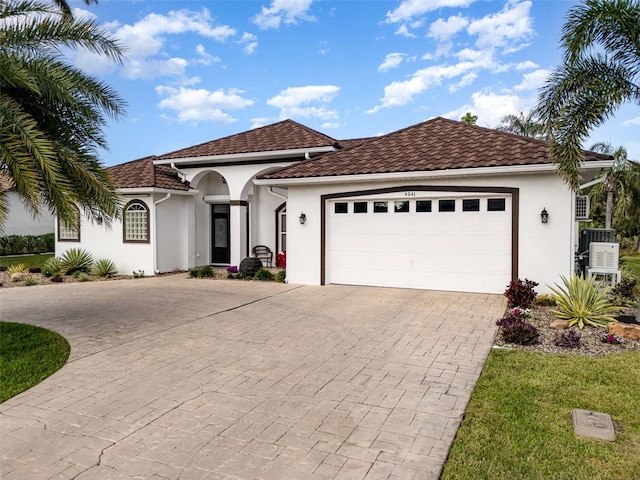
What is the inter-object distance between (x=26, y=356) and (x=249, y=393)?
3642 mm

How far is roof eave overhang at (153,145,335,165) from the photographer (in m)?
15.1

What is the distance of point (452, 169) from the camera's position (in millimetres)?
10914

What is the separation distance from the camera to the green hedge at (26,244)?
23250mm

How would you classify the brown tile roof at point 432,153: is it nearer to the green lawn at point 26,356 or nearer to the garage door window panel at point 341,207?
the garage door window panel at point 341,207

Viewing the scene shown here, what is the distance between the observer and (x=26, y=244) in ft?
79.7

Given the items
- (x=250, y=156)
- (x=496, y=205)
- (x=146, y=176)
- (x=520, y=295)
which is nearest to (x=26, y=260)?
(x=146, y=176)

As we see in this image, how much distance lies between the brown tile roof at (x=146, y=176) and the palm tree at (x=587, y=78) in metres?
12.6

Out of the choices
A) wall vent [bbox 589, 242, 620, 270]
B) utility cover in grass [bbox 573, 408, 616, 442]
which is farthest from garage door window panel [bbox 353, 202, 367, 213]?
utility cover in grass [bbox 573, 408, 616, 442]

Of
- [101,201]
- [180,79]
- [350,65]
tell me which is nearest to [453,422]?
[101,201]

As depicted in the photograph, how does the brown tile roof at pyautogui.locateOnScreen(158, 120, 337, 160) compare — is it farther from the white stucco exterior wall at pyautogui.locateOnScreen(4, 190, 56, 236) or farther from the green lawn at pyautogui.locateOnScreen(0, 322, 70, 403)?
the white stucco exterior wall at pyautogui.locateOnScreen(4, 190, 56, 236)

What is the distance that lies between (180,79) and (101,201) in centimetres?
1719

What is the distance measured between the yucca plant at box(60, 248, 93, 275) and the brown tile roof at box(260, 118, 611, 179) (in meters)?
8.59

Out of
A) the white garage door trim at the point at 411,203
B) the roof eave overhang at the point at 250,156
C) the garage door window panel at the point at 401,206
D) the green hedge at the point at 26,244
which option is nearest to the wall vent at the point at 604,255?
the white garage door trim at the point at 411,203

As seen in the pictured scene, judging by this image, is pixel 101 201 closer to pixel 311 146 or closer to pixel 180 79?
pixel 311 146
